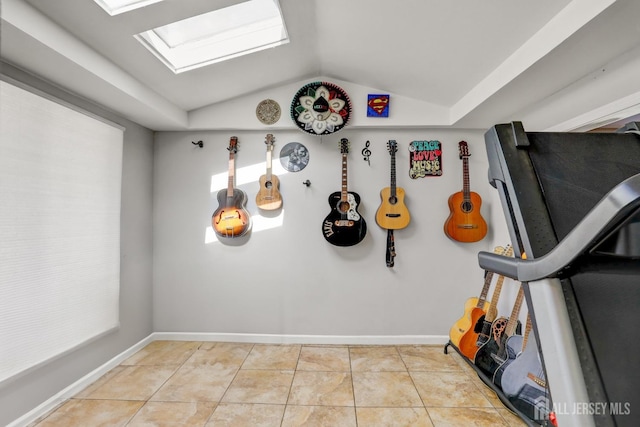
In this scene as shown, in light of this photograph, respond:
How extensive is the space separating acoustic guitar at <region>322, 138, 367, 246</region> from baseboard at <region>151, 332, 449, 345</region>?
0.92m

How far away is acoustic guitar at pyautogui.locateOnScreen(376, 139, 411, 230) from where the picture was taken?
106 inches

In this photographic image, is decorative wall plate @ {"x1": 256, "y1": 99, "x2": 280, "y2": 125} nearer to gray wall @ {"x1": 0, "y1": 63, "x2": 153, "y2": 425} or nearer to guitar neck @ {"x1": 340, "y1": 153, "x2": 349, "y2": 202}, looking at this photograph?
guitar neck @ {"x1": 340, "y1": 153, "x2": 349, "y2": 202}

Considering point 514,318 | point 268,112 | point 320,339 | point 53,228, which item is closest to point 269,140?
point 268,112

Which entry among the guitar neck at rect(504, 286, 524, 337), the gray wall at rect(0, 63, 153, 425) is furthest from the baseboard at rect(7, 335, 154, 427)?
the guitar neck at rect(504, 286, 524, 337)

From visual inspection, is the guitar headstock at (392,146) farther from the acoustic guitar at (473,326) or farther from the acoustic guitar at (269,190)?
the acoustic guitar at (473,326)

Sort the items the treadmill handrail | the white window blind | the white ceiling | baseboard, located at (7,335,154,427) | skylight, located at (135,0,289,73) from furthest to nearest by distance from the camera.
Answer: skylight, located at (135,0,289,73), baseboard, located at (7,335,154,427), the white window blind, the white ceiling, the treadmill handrail

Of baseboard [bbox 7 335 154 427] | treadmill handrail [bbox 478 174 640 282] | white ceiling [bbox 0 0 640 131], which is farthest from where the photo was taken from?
baseboard [bbox 7 335 154 427]

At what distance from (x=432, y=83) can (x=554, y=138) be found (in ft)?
5.25

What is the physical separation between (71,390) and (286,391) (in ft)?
4.74

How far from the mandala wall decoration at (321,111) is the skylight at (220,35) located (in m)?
0.60

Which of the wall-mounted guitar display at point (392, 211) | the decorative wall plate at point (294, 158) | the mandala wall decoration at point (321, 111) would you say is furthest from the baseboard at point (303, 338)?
the mandala wall decoration at point (321, 111)

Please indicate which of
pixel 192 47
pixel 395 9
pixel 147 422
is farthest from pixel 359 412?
pixel 192 47

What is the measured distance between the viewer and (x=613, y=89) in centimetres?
170

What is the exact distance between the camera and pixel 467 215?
2.65 metres
